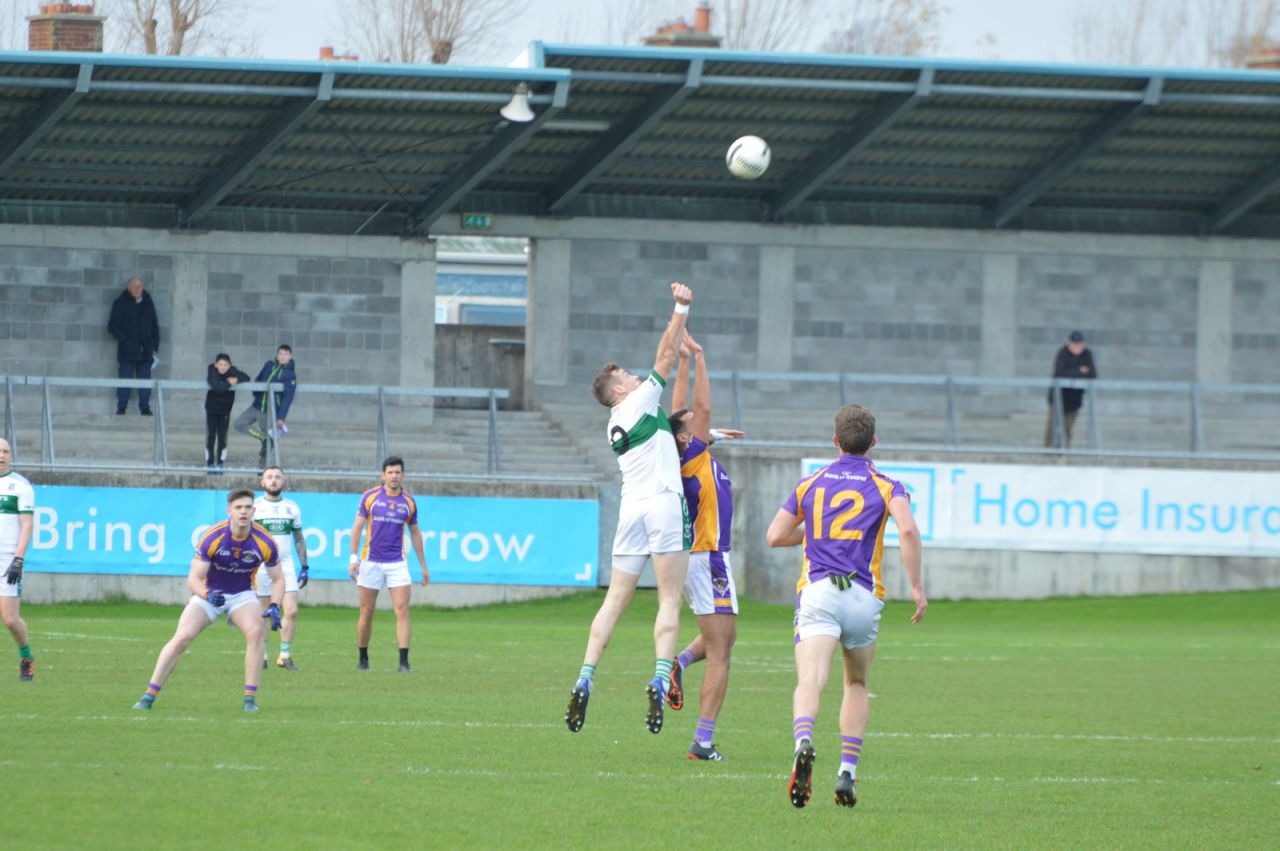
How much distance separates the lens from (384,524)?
17234 millimetres

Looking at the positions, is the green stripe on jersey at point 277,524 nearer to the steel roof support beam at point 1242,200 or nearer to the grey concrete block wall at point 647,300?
the grey concrete block wall at point 647,300

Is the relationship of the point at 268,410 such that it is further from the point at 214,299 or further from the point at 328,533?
the point at 214,299

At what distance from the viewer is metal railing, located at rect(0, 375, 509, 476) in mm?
23859

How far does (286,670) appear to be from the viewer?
16.3 meters

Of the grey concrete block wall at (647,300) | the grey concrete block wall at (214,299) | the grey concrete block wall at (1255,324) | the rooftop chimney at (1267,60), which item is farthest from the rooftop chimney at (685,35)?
the grey concrete block wall at (1255,324)

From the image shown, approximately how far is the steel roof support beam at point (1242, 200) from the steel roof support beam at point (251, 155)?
1634cm

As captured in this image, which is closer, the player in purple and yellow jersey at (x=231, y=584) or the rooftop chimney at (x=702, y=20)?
the player in purple and yellow jersey at (x=231, y=584)

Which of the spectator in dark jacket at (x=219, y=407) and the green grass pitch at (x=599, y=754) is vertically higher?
the spectator in dark jacket at (x=219, y=407)

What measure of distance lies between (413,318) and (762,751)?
63.2 ft

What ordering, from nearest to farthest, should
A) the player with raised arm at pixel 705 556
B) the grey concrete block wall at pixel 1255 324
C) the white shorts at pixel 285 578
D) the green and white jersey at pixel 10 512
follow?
the player with raised arm at pixel 705 556, the green and white jersey at pixel 10 512, the white shorts at pixel 285 578, the grey concrete block wall at pixel 1255 324

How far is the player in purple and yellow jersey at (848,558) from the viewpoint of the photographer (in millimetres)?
8773

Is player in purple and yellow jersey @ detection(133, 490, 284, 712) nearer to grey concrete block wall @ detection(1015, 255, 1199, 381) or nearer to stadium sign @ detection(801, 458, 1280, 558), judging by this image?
stadium sign @ detection(801, 458, 1280, 558)

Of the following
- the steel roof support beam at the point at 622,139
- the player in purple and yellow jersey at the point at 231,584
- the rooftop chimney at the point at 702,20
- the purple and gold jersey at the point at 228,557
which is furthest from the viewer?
the rooftop chimney at the point at 702,20

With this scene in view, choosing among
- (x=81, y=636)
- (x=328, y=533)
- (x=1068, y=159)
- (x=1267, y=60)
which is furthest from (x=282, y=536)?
(x=1267, y=60)
